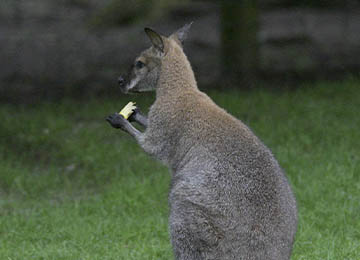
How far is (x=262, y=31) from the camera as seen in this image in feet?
40.2

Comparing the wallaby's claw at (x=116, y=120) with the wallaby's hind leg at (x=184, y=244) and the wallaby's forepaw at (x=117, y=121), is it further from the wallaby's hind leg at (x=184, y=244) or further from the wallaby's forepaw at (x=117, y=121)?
the wallaby's hind leg at (x=184, y=244)

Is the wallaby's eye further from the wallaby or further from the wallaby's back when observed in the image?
the wallaby's back

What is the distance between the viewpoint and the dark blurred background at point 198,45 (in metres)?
10.3

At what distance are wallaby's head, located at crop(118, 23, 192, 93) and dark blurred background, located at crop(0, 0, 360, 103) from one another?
196 inches

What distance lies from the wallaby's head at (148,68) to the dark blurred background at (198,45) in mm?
4969

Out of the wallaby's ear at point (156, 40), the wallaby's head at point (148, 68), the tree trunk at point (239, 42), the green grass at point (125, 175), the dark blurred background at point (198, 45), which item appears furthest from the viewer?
the dark blurred background at point (198, 45)

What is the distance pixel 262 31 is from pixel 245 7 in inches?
87.5

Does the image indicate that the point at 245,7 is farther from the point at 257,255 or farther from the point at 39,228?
the point at 257,255

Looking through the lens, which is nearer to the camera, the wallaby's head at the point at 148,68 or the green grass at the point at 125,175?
the wallaby's head at the point at 148,68

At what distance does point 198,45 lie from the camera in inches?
490

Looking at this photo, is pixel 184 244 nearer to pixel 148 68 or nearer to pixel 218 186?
pixel 218 186

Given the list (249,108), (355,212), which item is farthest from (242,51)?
(355,212)

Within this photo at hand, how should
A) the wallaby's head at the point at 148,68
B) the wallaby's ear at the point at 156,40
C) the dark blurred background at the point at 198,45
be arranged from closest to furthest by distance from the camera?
the wallaby's ear at the point at 156,40 < the wallaby's head at the point at 148,68 < the dark blurred background at the point at 198,45

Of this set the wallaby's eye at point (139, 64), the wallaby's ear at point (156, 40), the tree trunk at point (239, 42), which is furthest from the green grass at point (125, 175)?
the wallaby's ear at point (156, 40)
